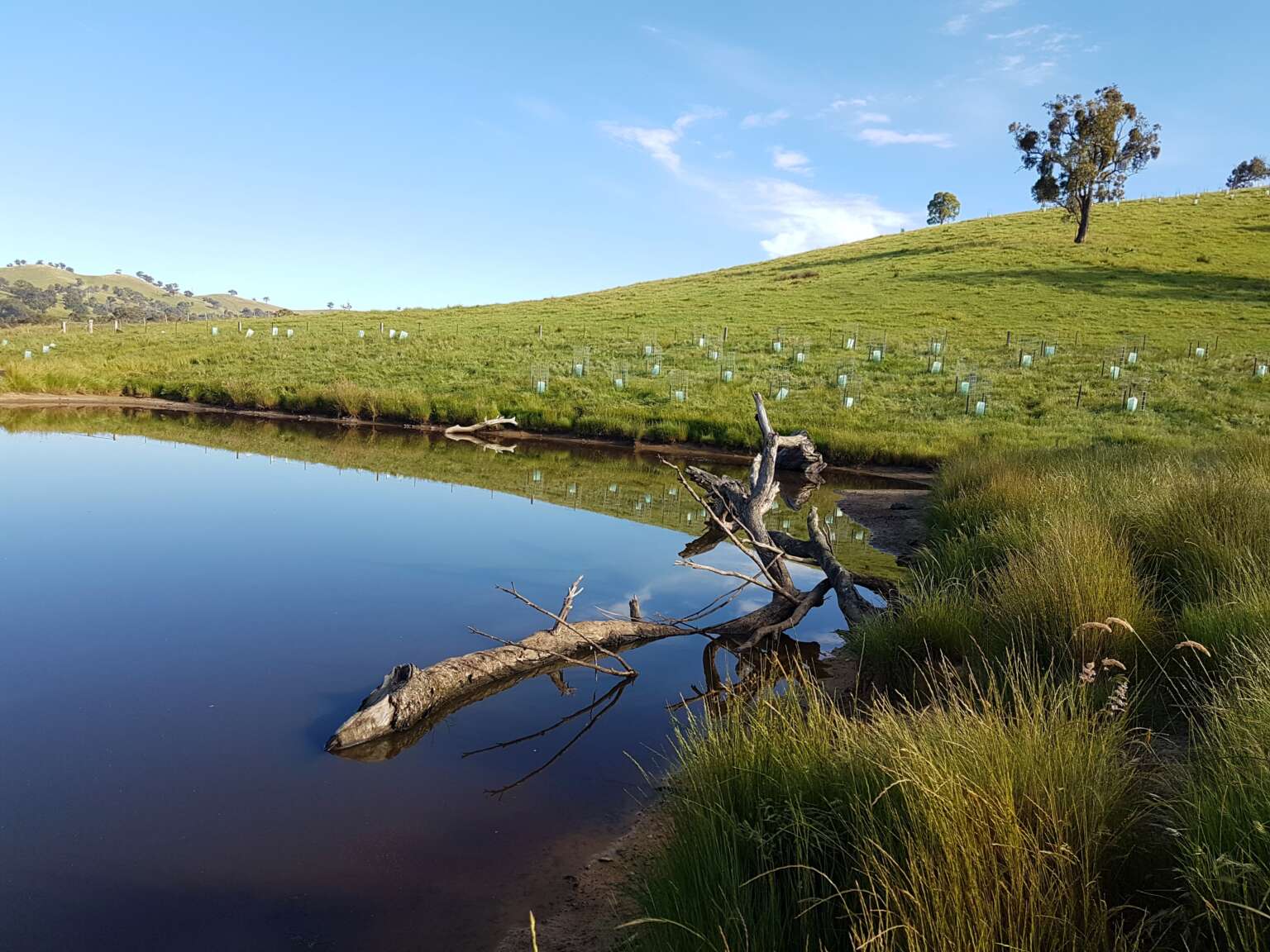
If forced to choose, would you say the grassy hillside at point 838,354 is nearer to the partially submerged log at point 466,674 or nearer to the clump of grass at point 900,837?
the partially submerged log at point 466,674

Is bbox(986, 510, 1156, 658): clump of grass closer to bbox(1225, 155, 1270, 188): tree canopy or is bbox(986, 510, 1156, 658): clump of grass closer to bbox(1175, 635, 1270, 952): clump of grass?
bbox(1175, 635, 1270, 952): clump of grass

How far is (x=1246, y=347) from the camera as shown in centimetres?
3250

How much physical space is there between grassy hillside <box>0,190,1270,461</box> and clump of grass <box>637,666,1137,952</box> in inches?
815

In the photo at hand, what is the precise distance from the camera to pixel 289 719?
22.6 feet

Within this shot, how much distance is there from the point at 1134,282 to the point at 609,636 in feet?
153

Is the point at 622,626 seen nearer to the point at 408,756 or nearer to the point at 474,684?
the point at 474,684

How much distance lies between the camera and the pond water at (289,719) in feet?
15.4

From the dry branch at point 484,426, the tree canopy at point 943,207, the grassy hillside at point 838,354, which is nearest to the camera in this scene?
the grassy hillside at point 838,354

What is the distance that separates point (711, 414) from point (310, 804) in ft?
73.3

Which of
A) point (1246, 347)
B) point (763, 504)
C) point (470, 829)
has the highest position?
point (1246, 347)

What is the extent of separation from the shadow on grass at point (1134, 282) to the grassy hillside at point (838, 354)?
0.68 ft

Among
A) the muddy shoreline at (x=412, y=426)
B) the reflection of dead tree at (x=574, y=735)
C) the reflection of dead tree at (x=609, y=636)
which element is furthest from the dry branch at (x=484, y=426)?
the reflection of dead tree at (x=574, y=735)

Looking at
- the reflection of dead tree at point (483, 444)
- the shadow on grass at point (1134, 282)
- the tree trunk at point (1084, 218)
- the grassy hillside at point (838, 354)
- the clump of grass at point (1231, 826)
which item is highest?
the tree trunk at point (1084, 218)

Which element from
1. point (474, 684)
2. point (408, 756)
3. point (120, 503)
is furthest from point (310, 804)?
point (120, 503)
